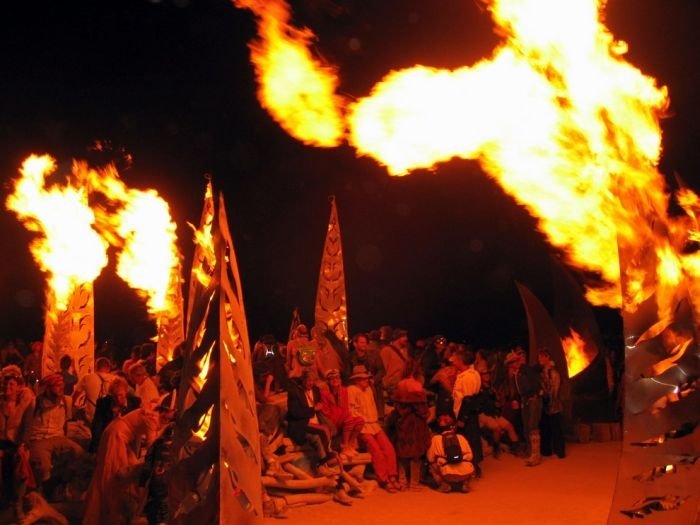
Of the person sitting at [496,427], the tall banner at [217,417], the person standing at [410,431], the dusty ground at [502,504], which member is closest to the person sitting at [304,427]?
the dusty ground at [502,504]

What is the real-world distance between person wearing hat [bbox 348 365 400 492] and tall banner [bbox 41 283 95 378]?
5405 mm

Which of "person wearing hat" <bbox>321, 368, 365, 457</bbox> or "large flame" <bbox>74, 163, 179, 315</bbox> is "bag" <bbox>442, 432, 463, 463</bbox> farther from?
"large flame" <bbox>74, 163, 179, 315</bbox>

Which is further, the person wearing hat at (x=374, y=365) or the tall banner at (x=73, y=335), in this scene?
the tall banner at (x=73, y=335)

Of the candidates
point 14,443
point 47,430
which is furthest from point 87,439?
point 14,443

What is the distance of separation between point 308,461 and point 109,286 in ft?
70.1

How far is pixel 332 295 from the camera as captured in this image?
1644cm

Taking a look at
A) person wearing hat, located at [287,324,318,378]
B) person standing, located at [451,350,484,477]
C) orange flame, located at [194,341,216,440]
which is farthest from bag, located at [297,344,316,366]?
orange flame, located at [194,341,216,440]

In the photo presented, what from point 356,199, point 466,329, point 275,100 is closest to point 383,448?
point 275,100

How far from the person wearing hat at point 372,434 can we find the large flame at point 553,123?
2.82 metres

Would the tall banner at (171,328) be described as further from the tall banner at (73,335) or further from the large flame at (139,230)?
the tall banner at (73,335)

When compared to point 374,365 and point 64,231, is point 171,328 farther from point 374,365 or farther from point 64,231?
point 374,365

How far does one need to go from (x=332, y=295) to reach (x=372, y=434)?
5.49 metres

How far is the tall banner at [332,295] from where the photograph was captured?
16219 mm

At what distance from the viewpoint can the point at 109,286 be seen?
30547mm
